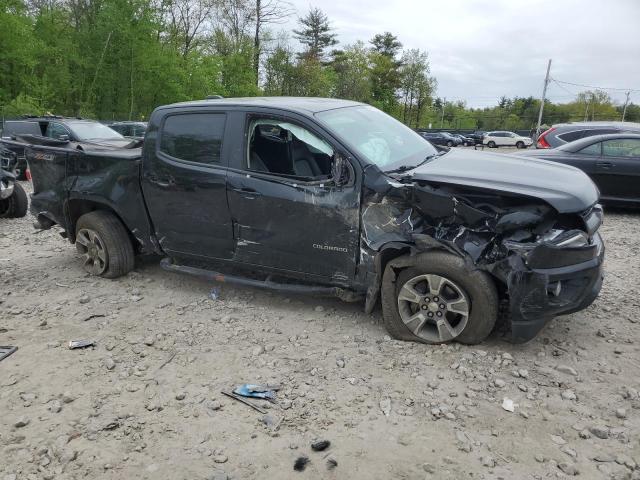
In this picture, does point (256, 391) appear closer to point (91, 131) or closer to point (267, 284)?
point (267, 284)

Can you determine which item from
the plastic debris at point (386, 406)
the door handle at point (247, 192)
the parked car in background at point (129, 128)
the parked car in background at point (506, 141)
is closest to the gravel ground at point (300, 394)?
the plastic debris at point (386, 406)

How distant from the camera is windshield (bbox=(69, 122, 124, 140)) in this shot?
37.9 feet

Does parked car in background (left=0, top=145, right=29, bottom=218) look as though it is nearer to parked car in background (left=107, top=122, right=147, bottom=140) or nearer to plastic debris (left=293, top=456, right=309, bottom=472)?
plastic debris (left=293, top=456, right=309, bottom=472)

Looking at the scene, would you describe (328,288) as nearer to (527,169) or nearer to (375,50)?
(527,169)

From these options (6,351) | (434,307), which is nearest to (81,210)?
(6,351)

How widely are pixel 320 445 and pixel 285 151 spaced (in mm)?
2448

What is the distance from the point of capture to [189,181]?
14.4 feet

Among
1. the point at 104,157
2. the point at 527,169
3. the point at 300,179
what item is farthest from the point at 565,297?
the point at 104,157

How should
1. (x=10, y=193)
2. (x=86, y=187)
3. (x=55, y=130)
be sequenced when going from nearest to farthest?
(x=86, y=187) < (x=10, y=193) < (x=55, y=130)

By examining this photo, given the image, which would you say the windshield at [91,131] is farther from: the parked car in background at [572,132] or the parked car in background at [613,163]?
the parked car in background at [572,132]

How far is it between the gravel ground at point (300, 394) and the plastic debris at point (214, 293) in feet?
0.27

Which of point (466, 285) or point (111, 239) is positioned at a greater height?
point (466, 285)

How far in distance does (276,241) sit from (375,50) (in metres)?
60.0

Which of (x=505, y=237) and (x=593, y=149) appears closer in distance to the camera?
(x=505, y=237)
